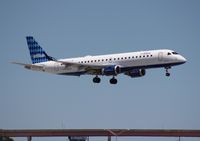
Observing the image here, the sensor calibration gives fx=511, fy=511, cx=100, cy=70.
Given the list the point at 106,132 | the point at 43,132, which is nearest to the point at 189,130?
the point at 106,132

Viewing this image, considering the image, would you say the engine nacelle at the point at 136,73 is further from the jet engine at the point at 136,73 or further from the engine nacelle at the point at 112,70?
the engine nacelle at the point at 112,70

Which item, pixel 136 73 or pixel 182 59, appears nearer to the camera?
pixel 182 59

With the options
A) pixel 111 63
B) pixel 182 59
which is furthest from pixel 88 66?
pixel 182 59

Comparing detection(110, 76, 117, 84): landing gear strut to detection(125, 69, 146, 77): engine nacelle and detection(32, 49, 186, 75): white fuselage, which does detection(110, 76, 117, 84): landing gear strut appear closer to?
detection(125, 69, 146, 77): engine nacelle

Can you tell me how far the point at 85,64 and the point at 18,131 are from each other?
73855mm

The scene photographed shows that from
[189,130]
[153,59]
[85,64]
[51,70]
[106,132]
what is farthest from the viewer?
[106,132]

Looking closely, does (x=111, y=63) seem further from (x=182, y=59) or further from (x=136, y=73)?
(x=182, y=59)

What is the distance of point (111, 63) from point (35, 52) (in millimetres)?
23701

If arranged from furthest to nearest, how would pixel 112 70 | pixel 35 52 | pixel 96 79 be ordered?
1. pixel 35 52
2. pixel 96 79
3. pixel 112 70

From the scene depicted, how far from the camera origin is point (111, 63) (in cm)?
9212

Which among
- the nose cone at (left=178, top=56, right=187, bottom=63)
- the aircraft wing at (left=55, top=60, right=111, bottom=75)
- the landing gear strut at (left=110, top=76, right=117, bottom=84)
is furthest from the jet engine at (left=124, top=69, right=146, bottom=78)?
the nose cone at (left=178, top=56, right=187, bottom=63)

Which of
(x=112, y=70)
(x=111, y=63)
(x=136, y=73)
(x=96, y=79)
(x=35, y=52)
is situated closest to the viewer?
(x=112, y=70)

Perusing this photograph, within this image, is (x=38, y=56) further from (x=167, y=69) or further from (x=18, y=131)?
(x=18, y=131)

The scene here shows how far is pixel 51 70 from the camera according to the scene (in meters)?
102
